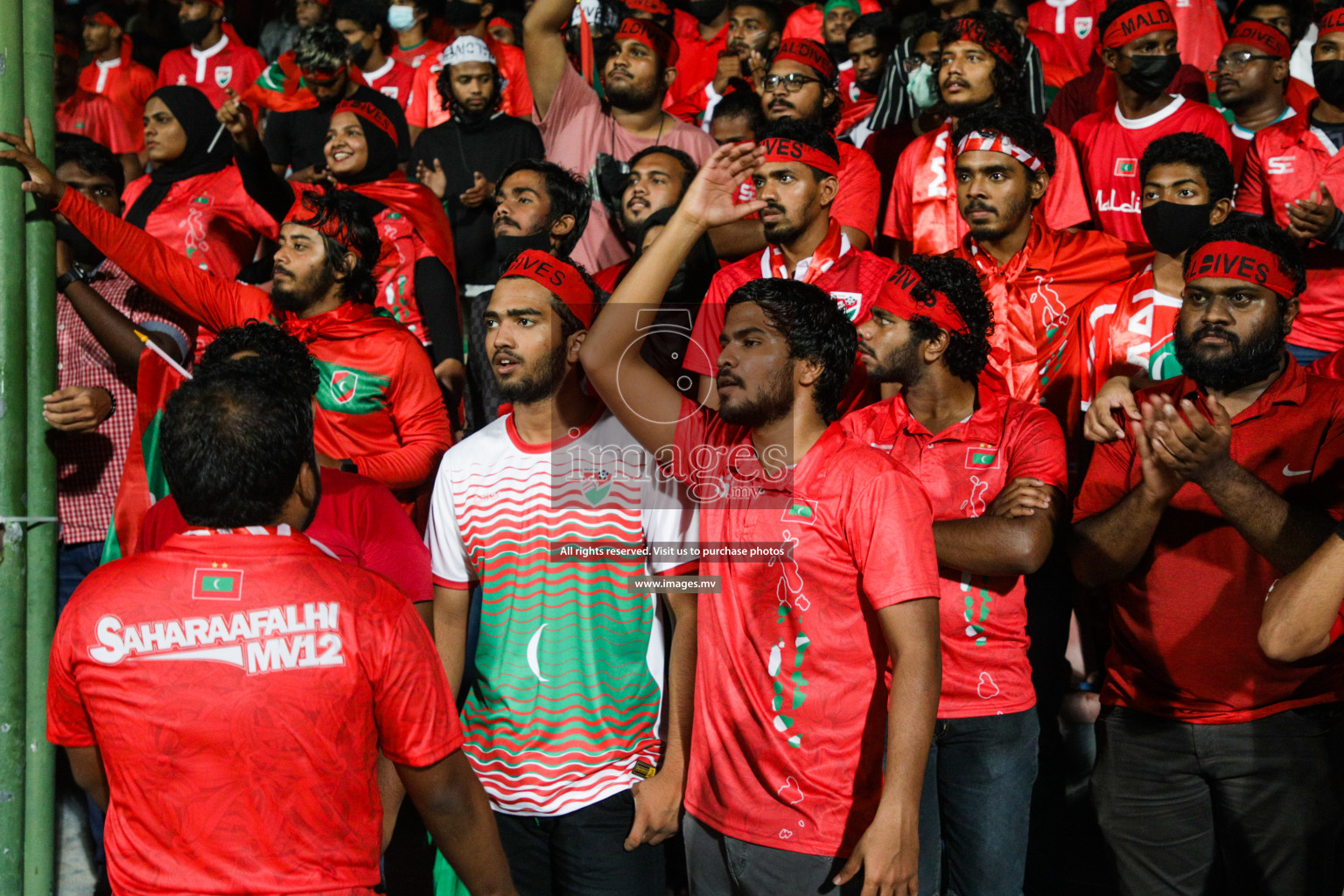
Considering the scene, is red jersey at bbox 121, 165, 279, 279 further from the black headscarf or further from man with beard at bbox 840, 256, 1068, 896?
man with beard at bbox 840, 256, 1068, 896

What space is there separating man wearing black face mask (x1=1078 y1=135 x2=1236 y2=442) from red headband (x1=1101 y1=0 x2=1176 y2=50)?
1.51 metres

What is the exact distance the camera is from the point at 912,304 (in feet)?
14.2

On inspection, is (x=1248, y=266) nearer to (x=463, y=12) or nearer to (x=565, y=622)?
(x=565, y=622)

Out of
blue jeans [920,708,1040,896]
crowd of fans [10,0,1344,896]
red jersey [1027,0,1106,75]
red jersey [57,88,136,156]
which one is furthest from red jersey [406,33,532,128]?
blue jeans [920,708,1040,896]

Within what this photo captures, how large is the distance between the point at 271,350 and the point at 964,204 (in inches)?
115

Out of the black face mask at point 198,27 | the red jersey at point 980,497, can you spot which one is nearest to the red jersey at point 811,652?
the red jersey at point 980,497

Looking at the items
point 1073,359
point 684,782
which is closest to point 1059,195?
point 1073,359

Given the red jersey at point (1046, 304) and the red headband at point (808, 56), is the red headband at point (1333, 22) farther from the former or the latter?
the red headband at point (808, 56)

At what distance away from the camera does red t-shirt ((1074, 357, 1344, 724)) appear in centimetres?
371

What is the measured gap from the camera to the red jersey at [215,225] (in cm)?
666

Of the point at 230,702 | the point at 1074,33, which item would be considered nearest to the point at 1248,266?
the point at 230,702

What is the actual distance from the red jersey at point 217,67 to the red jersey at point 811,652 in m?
8.44

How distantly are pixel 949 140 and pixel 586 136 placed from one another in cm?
196

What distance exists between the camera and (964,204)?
527cm
